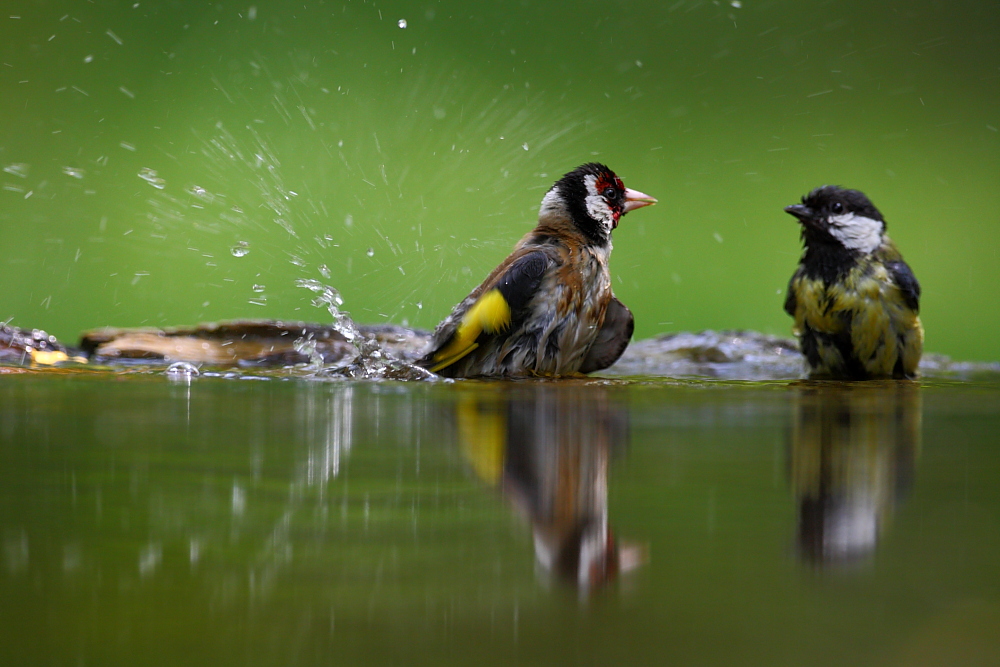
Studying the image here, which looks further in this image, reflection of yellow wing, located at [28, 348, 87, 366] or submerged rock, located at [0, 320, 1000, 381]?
reflection of yellow wing, located at [28, 348, 87, 366]

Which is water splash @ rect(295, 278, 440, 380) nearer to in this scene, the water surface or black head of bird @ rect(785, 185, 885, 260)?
the water surface

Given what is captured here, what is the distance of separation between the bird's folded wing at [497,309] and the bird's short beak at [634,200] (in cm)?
65

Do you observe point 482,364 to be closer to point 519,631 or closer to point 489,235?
point 489,235

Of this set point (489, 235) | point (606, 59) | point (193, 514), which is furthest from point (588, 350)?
point (606, 59)

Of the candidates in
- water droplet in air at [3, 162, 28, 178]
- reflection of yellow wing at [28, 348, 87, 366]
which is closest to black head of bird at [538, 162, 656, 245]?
reflection of yellow wing at [28, 348, 87, 366]

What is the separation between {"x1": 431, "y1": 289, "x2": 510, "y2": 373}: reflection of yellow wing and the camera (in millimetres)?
3172

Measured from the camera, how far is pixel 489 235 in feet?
17.6

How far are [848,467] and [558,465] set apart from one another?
1.28 feet

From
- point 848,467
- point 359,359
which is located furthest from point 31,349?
point 848,467

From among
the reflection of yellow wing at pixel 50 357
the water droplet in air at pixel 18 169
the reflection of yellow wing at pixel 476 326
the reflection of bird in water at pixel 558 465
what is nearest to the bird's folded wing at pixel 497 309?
the reflection of yellow wing at pixel 476 326

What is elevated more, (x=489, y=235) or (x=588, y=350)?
(x=489, y=235)

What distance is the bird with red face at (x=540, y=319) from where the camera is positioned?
3191 mm

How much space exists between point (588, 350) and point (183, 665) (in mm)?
2977

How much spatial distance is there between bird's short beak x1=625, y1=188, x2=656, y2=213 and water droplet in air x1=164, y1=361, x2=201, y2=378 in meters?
1.74
